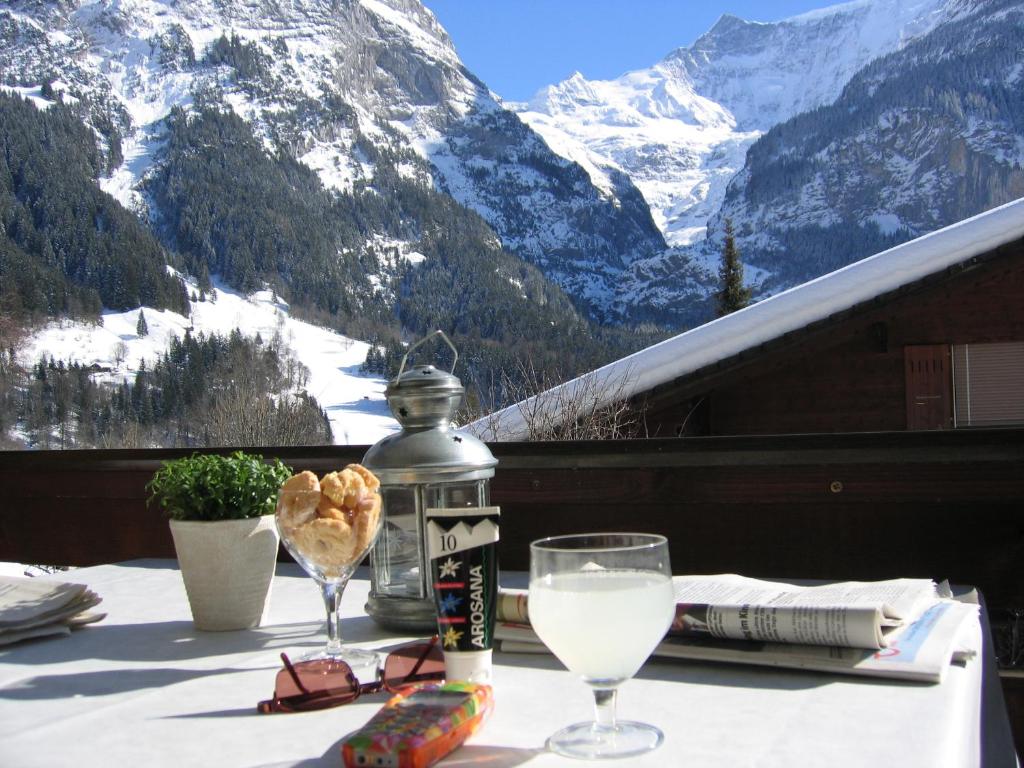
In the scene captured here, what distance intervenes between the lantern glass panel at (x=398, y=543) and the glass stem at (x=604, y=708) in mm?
480

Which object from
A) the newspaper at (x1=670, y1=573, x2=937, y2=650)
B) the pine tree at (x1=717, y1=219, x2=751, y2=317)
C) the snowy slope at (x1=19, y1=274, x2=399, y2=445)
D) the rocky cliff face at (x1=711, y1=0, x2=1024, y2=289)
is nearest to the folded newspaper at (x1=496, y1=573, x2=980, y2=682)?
the newspaper at (x1=670, y1=573, x2=937, y2=650)

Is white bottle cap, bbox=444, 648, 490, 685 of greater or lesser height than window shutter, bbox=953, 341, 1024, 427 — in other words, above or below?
below

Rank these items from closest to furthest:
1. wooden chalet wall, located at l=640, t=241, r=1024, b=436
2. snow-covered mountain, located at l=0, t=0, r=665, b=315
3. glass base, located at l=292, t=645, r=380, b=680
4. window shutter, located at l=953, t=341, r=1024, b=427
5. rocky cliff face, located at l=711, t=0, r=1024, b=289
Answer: glass base, located at l=292, t=645, r=380, b=680 < wooden chalet wall, located at l=640, t=241, r=1024, b=436 < window shutter, located at l=953, t=341, r=1024, b=427 < snow-covered mountain, located at l=0, t=0, r=665, b=315 < rocky cliff face, located at l=711, t=0, r=1024, b=289

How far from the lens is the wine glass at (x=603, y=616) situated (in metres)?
0.72

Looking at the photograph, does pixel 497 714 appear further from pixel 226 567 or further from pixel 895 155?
pixel 895 155

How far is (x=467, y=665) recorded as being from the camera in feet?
2.86

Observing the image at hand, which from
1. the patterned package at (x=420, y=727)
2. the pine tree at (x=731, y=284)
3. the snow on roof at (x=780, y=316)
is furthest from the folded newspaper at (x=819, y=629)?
the pine tree at (x=731, y=284)

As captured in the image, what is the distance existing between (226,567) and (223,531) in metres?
0.05

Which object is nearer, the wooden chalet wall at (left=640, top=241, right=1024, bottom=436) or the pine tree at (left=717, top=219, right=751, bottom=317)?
the wooden chalet wall at (left=640, top=241, right=1024, bottom=436)

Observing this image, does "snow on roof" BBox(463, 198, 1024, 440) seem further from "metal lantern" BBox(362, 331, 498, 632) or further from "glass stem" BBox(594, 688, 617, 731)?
"glass stem" BBox(594, 688, 617, 731)

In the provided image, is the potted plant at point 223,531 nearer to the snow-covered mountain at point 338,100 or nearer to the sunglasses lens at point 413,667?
the sunglasses lens at point 413,667

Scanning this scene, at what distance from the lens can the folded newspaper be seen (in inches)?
35.3

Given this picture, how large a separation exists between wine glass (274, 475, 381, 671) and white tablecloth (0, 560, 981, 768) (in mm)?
82

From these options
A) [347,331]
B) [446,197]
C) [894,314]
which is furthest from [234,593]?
[446,197]
